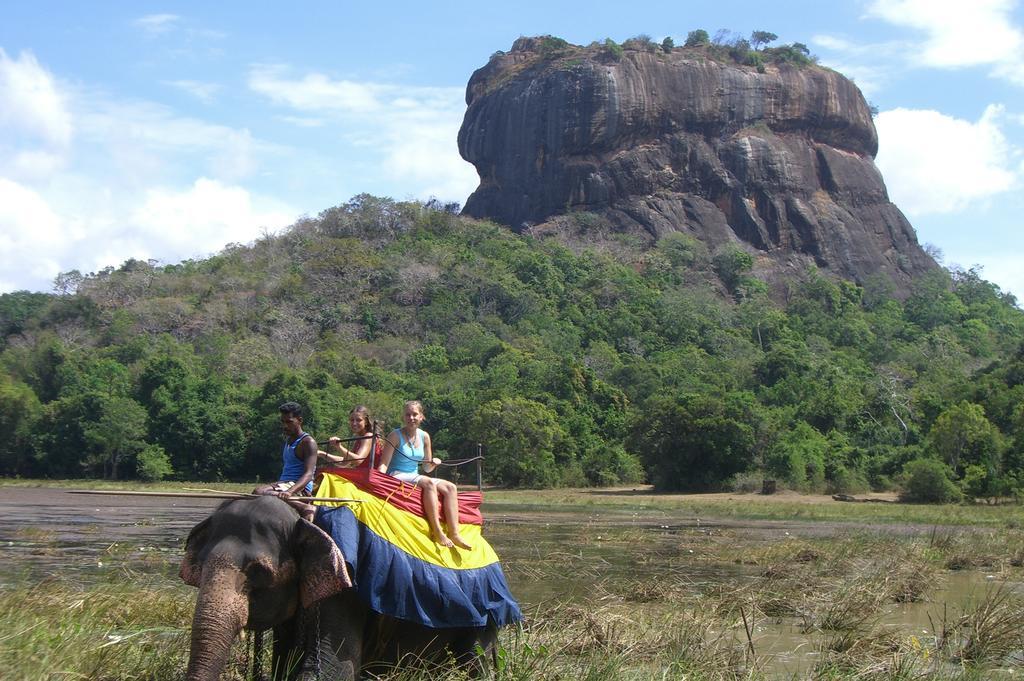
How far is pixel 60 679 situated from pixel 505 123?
334ft

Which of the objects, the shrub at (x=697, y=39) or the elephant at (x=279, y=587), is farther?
the shrub at (x=697, y=39)

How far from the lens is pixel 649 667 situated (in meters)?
9.16

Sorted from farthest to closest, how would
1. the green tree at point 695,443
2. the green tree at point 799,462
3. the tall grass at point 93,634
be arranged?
the green tree at point 695,443 → the green tree at point 799,462 → the tall grass at point 93,634

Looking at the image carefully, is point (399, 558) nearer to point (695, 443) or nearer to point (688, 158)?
point (695, 443)

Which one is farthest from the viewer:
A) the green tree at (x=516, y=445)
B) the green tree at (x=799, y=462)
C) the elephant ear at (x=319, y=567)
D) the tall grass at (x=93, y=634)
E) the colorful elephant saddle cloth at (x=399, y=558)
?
the green tree at (x=516, y=445)

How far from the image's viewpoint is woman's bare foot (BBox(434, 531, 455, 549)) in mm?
8375

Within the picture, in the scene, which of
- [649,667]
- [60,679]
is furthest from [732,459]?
[60,679]

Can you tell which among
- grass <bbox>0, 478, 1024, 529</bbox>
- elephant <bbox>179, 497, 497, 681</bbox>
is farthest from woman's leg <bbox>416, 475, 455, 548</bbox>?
grass <bbox>0, 478, 1024, 529</bbox>

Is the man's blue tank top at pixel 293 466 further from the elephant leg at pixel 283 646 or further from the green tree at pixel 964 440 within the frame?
the green tree at pixel 964 440

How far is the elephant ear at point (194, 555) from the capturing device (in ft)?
23.4

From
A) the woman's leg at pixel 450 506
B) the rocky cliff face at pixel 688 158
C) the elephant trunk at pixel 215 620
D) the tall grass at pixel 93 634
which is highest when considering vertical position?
the rocky cliff face at pixel 688 158

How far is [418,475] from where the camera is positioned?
8734 mm

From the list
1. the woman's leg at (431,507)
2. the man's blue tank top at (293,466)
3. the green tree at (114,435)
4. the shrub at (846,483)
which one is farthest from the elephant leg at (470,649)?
the green tree at (114,435)

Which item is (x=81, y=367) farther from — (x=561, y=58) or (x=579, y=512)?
(x=561, y=58)
